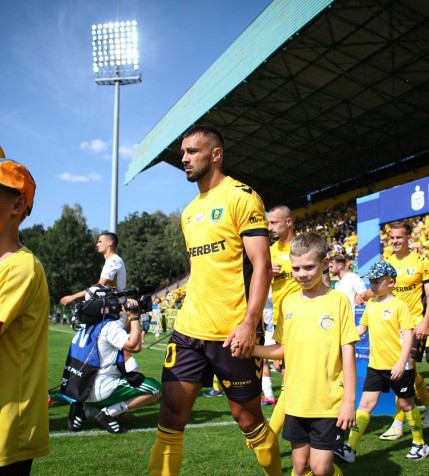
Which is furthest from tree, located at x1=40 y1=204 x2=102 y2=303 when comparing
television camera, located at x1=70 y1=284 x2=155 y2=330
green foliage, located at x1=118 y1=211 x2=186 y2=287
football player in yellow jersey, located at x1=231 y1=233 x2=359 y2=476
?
football player in yellow jersey, located at x1=231 y1=233 x2=359 y2=476

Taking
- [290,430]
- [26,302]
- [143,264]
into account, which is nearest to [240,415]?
[290,430]

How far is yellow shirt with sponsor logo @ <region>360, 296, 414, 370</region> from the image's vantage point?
4.59m

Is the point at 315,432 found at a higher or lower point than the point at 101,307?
lower

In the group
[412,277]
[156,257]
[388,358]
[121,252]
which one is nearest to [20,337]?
[388,358]

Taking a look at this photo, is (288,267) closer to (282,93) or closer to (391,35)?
(391,35)

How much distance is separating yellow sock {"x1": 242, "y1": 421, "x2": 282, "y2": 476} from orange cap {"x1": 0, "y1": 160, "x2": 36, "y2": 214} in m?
2.05

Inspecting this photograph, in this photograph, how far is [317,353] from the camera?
3.04 metres

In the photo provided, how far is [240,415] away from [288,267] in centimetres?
216

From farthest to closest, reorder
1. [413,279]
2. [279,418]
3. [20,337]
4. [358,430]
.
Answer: [413,279] → [358,430] → [279,418] → [20,337]

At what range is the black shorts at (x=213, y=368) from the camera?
305 cm

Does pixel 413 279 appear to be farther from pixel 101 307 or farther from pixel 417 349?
pixel 101 307

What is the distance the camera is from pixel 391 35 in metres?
15.8

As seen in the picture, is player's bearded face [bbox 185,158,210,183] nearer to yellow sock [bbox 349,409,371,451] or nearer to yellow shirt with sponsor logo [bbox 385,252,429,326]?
yellow sock [bbox 349,409,371,451]

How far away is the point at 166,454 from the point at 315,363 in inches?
40.9
